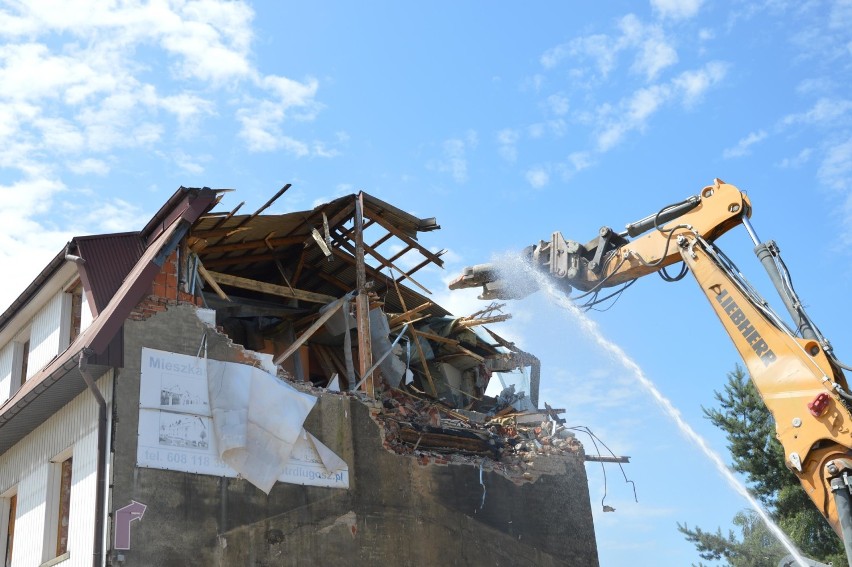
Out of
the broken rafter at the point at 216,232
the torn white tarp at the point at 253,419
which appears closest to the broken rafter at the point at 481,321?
the broken rafter at the point at 216,232

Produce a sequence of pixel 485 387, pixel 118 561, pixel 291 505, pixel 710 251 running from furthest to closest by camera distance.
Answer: pixel 485 387 → pixel 291 505 → pixel 118 561 → pixel 710 251

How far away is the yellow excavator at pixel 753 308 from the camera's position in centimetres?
959

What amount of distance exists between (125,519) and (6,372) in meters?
5.68

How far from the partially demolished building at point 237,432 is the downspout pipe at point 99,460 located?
3cm

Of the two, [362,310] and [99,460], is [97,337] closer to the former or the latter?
[99,460]

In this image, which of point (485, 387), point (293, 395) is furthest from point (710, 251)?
point (485, 387)

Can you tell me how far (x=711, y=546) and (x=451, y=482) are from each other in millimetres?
9918

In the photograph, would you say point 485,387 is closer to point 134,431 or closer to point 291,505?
point 291,505

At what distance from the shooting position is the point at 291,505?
14453 mm

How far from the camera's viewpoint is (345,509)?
1506cm

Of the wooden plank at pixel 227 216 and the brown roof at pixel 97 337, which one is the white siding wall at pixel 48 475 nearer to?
the brown roof at pixel 97 337

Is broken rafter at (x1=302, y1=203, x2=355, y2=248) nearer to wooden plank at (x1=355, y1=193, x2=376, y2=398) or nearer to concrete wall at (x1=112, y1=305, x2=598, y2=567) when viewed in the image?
wooden plank at (x1=355, y1=193, x2=376, y2=398)

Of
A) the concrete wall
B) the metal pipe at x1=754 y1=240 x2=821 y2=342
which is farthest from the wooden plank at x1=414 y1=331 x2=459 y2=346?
the metal pipe at x1=754 y1=240 x2=821 y2=342

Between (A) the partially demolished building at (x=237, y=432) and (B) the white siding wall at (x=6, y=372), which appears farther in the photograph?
(B) the white siding wall at (x=6, y=372)
